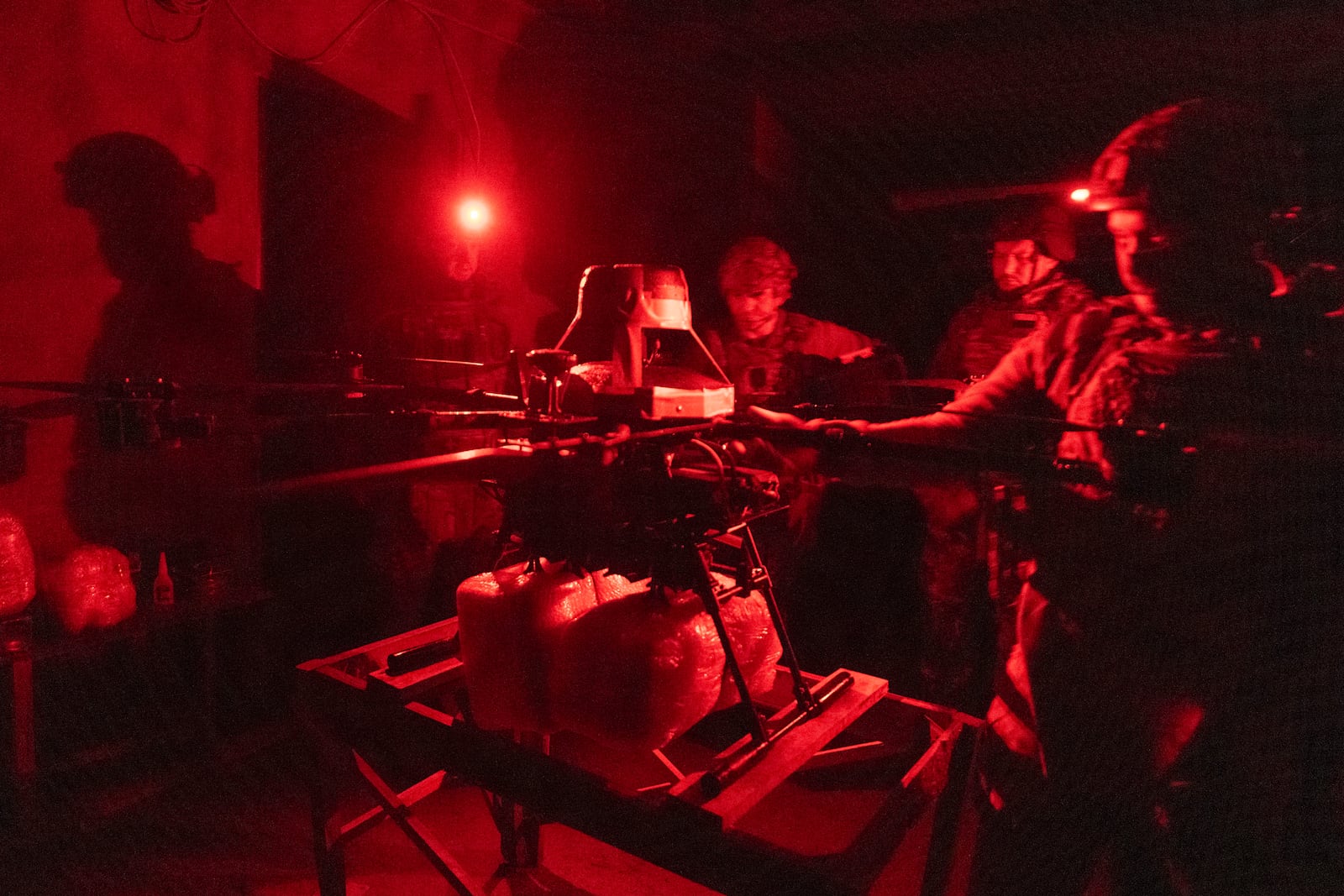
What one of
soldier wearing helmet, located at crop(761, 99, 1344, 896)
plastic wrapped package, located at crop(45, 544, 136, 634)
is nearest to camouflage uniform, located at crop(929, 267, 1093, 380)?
soldier wearing helmet, located at crop(761, 99, 1344, 896)

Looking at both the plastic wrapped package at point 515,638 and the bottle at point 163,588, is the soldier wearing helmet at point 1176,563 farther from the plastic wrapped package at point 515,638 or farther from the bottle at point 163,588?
the bottle at point 163,588

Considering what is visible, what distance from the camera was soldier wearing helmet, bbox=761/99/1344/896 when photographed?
1611 mm

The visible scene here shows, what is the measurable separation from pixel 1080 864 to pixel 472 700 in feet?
4.57

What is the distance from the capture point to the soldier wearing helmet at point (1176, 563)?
1.61 m

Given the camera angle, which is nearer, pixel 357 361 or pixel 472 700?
pixel 472 700

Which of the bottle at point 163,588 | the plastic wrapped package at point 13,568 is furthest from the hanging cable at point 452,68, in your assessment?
the plastic wrapped package at point 13,568

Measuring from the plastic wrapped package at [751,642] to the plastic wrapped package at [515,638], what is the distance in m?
0.34

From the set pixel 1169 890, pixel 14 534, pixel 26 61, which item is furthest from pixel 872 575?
pixel 26 61

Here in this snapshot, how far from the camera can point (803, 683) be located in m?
1.77

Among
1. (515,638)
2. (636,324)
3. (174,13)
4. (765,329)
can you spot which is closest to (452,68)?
(174,13)

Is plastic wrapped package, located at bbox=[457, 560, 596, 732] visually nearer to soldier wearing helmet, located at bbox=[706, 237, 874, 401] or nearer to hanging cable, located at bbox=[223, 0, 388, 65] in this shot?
soldier wearing helmet, located at bbox=[706, 237, 874, 401]

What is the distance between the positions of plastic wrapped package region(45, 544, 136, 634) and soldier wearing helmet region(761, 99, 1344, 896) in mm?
2774

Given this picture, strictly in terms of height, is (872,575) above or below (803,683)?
below

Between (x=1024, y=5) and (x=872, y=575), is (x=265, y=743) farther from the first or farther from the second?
(x=1024, y=5)
